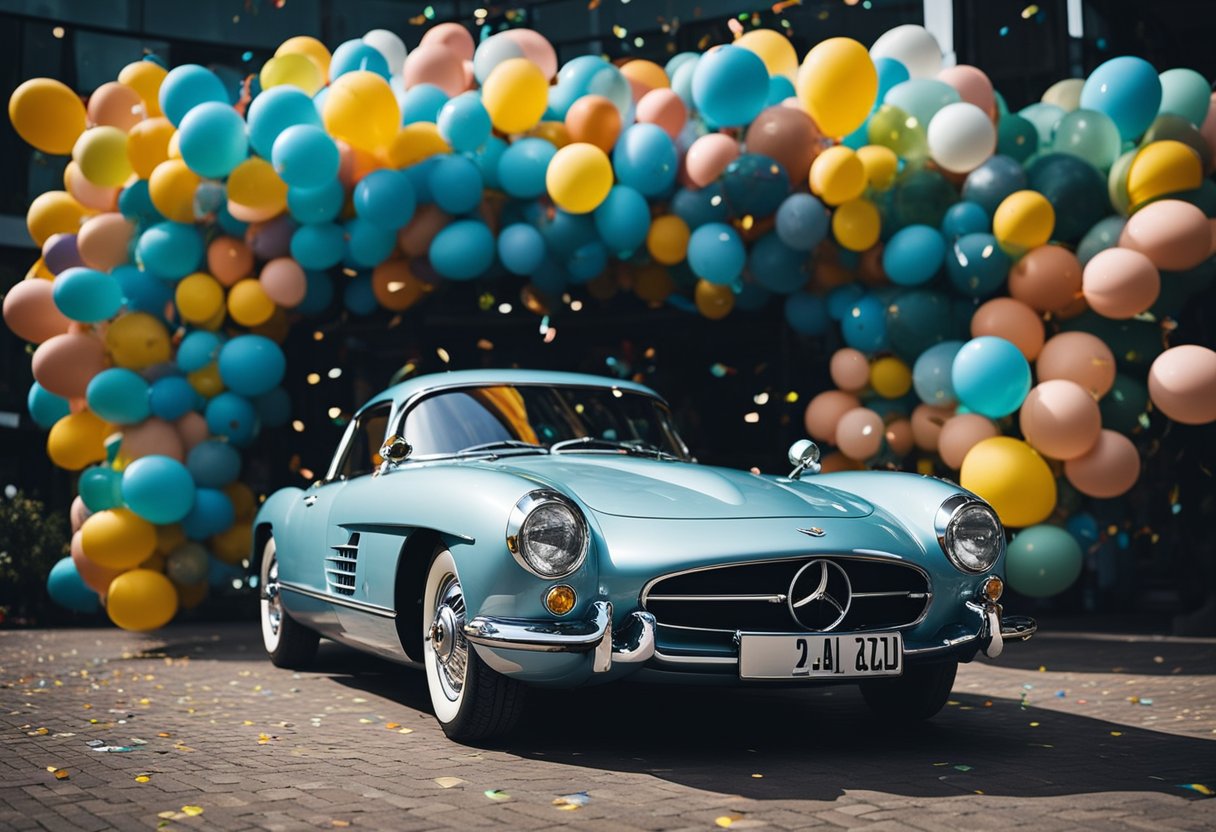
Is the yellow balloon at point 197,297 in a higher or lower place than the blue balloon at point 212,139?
lower

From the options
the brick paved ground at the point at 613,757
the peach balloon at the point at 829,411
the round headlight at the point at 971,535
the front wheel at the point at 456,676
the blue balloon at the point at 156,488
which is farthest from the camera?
the peach balloon at the point at 829,411

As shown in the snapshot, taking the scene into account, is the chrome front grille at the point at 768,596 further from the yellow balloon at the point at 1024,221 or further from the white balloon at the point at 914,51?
the white balloon at the point at 914,51

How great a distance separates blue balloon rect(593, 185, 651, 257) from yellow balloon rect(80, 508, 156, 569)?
139 inches

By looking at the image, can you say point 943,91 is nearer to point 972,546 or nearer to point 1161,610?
point 972,546

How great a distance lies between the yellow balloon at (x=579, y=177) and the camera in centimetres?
754

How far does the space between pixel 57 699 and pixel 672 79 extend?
5339mm

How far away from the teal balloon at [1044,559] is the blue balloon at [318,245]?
4.65 metres

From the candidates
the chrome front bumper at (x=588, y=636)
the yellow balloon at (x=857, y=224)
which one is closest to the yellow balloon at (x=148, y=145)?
the yellow balloon at (x=857, y=224)

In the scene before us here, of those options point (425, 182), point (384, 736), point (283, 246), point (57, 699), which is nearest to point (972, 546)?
point (384, 736)

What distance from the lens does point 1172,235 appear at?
681 cm

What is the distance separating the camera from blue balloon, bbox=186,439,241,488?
828 centimetres

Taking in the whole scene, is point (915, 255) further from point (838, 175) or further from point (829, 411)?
point (829, 411)

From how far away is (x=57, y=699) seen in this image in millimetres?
5570

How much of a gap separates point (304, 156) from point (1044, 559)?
4.96 metres
